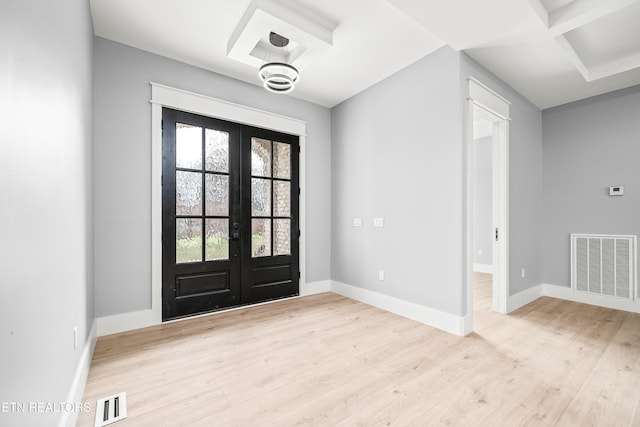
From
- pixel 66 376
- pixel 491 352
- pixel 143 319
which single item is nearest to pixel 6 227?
pixel 66 376

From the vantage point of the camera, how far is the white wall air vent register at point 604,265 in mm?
3541

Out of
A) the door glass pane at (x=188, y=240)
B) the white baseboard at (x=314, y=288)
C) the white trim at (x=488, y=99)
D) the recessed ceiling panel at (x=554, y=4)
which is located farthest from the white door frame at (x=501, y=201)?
the door glass pane at (x=188, y=240)

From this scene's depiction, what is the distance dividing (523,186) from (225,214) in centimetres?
393

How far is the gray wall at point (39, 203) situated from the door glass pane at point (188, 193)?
4.29 feet

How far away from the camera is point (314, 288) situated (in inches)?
169

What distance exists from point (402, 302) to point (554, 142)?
133 inches

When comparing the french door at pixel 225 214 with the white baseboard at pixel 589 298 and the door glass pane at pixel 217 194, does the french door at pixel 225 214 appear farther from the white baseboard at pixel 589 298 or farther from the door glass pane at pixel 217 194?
the white baseboard at pixel 589 298

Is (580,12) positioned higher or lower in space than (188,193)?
higher

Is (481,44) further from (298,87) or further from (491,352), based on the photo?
(491,352)

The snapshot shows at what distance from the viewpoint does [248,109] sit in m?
3.66

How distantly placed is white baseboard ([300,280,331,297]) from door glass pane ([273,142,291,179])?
161 centimetres

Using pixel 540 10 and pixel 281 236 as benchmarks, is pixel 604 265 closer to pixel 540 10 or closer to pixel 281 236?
pixel 540 10

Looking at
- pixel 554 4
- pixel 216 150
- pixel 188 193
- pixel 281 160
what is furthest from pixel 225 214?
pixel 554 4

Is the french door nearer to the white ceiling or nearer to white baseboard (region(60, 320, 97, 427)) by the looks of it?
the white ceiling
